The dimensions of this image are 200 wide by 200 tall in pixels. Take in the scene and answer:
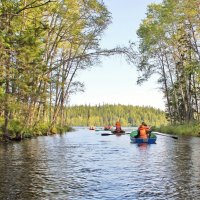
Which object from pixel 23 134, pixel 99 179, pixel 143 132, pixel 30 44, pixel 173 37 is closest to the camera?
pixel 99 179

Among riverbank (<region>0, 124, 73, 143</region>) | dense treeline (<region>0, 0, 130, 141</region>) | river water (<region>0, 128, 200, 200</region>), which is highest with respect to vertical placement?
dense treeline (<region>0, 0, 130, 141</region>)

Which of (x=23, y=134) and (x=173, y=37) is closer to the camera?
(x=23, y=134)

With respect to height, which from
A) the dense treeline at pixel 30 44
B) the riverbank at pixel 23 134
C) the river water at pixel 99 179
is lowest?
the river water at pixel 99 179

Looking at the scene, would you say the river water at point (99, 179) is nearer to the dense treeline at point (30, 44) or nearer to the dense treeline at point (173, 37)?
the dense treeline at point (30, 44)

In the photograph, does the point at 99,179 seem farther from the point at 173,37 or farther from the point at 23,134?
the point at 173,37

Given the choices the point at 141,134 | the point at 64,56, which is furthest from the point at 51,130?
the point at 141,134

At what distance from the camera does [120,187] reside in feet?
34.8

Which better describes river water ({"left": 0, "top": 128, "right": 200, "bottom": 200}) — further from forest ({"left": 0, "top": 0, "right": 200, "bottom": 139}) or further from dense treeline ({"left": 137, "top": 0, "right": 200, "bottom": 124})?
dense treeline ({"left": 137, "top": 0, "right": 200, "bottom": 124})

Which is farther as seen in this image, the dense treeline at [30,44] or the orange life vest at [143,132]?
the orange life vest at [143,132]

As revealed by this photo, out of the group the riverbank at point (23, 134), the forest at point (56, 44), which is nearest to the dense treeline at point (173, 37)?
the forest at point (56, 44)

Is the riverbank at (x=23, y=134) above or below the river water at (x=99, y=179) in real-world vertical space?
above

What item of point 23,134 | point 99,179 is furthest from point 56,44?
point 99,179

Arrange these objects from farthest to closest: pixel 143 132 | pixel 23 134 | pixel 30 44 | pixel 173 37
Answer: pixel 173 37
pixel 23 134
pixel 143 132
pixel 30 44

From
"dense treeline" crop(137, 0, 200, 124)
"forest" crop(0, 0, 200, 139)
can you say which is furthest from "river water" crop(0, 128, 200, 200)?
"dense treeline" crop(137, 0, 200, 124)
